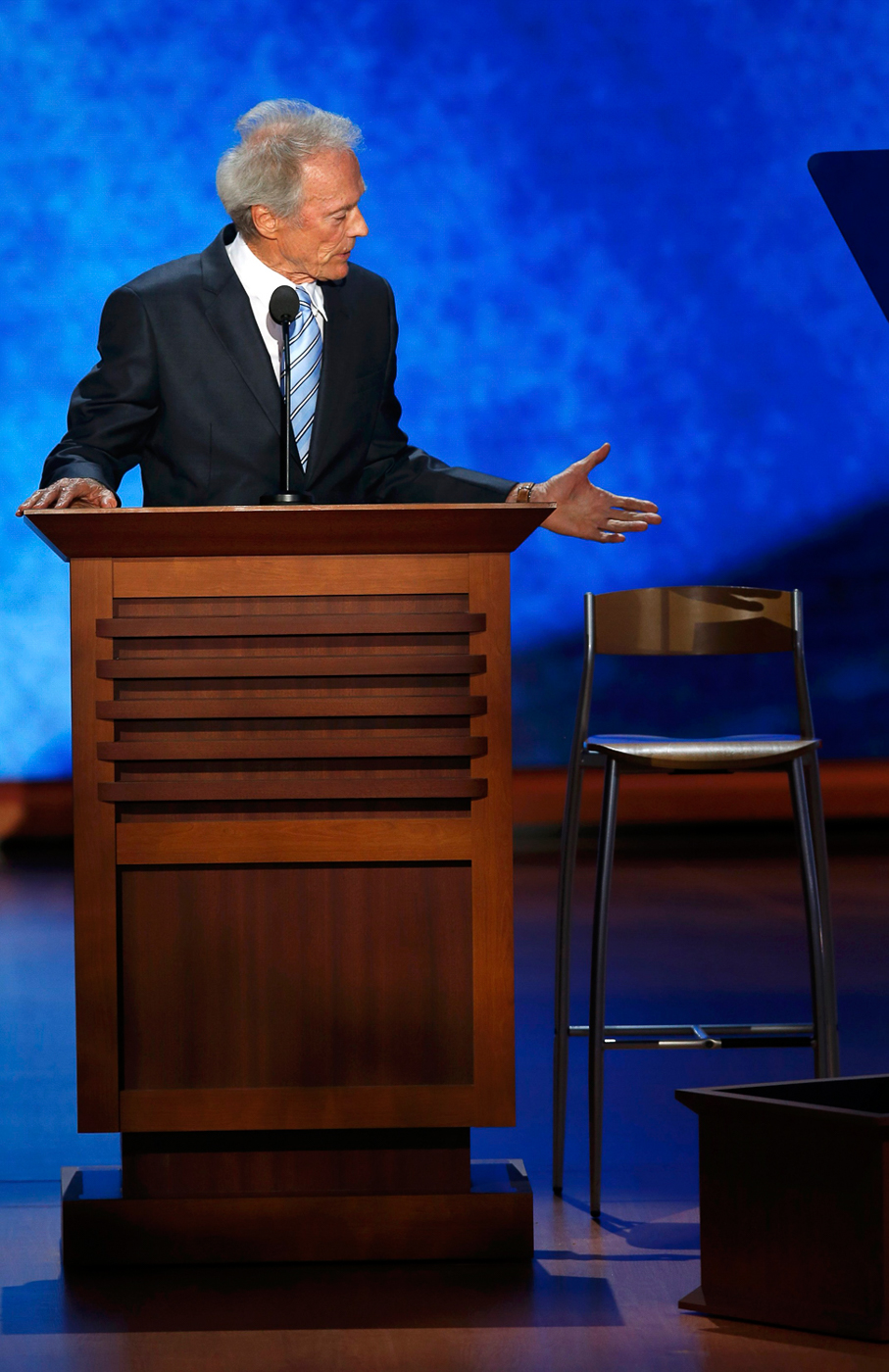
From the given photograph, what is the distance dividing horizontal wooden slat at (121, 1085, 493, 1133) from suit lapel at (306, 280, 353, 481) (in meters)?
0.87

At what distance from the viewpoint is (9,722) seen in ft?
22.5

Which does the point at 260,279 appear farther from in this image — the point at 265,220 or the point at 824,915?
the point at 824,915

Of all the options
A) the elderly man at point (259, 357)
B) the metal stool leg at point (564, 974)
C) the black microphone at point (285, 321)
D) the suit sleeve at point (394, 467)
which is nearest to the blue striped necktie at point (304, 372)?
the elderly man at point (259, 357)

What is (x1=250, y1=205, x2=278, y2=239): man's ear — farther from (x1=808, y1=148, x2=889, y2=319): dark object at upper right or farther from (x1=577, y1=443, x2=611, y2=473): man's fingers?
A: (x1=808, y1=148, x2=889, y2=319): dark object at upper right

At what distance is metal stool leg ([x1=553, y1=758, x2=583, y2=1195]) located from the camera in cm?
206

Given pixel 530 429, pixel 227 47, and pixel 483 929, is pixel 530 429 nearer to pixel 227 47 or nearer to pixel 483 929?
pixel 227 47

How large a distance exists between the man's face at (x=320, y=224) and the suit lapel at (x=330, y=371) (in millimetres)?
38

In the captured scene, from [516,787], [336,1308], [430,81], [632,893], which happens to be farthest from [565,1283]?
[430,81]

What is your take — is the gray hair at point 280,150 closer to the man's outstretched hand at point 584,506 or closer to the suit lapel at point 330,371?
the suit lapel at point 330,371

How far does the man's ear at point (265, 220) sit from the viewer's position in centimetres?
209

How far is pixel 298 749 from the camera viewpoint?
5.74 feet

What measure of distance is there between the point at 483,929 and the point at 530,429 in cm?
555

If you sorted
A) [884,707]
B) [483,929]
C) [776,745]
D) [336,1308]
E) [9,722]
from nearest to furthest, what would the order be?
[336,1308] → [483,929] → [776,745] → [9,722] → [884,707]

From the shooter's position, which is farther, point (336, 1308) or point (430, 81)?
point (430, 81)
